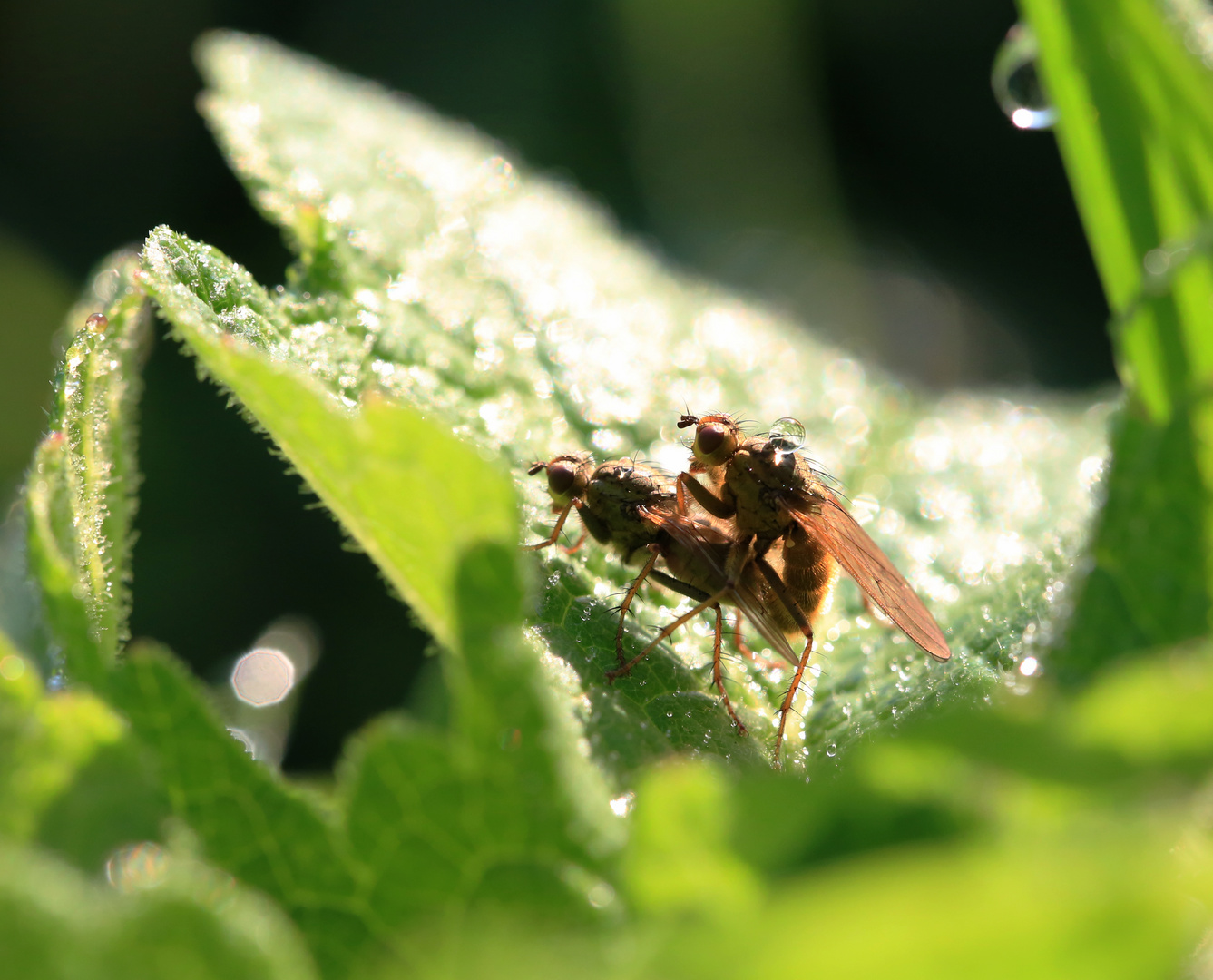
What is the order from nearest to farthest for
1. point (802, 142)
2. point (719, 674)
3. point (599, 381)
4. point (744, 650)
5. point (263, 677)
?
point (719, 674) < point (744, 650) < point (599, 381) < point (263, 677) < point (802, 142)

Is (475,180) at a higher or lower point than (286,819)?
higher

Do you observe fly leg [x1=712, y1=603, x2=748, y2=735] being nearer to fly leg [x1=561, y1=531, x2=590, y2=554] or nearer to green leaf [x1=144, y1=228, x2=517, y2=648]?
fly leg [x1=561, y1=531, x2=590, y2=554]

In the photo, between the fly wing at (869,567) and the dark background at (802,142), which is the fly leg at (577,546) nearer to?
the fly wing at (869,567)

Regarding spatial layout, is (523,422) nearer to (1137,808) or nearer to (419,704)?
(419,704)

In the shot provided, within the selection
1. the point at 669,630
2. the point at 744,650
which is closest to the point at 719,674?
the point at 669,630

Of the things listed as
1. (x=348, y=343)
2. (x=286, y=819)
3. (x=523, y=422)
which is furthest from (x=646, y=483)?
(x=286, y=819)

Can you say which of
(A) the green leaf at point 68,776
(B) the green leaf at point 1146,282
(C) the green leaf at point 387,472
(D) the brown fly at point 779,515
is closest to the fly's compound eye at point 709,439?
(D) the brown fly at point 779,515

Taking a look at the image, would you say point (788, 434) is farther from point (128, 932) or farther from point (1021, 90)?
point (128, 932)
